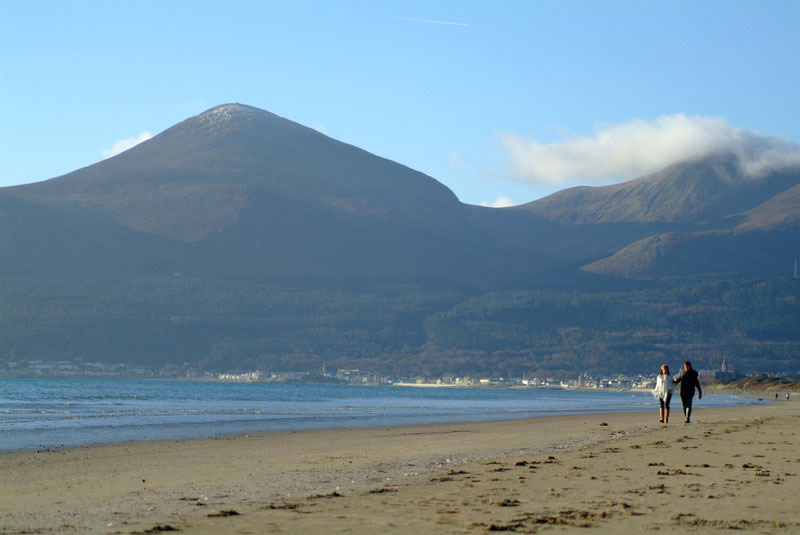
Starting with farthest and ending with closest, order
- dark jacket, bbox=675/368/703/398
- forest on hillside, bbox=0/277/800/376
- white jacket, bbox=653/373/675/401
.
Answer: forest on hillside, bbox=0/277/800/376, white jacket, bbox=653/373/675/401, dark jacket, bbox=675/368/703/398

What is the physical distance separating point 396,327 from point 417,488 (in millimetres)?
161589

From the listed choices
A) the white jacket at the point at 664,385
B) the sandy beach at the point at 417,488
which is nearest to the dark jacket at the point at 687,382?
the white jacket at the point at 664,385

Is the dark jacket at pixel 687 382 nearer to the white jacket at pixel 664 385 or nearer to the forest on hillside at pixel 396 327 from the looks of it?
the white jacket at pixel 664 385

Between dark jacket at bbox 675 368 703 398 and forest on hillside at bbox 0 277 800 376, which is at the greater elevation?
forest on hillside at bbox 0 277 800 376

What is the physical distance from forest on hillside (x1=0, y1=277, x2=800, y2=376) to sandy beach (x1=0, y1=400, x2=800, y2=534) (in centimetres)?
13549

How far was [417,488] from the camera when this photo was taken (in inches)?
447

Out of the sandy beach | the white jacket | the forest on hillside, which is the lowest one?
the sandy beach

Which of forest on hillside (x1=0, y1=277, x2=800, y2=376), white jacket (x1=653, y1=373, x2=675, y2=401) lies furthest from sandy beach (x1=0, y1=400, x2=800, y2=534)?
forest on hillside (x1=0, y1=277, x2=800, y2=376)

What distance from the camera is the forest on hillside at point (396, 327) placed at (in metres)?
155

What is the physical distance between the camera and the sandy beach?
29.6 feet

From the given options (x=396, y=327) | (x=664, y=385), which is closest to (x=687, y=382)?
(x=664, y=385)

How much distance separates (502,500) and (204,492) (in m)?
3.31

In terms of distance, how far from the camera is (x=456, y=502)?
402 inches

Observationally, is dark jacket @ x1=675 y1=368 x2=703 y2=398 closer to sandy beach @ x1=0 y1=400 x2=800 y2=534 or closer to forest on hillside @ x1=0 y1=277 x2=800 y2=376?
sandy beach @ x1=0 y1=400 x2=800 y2=534
